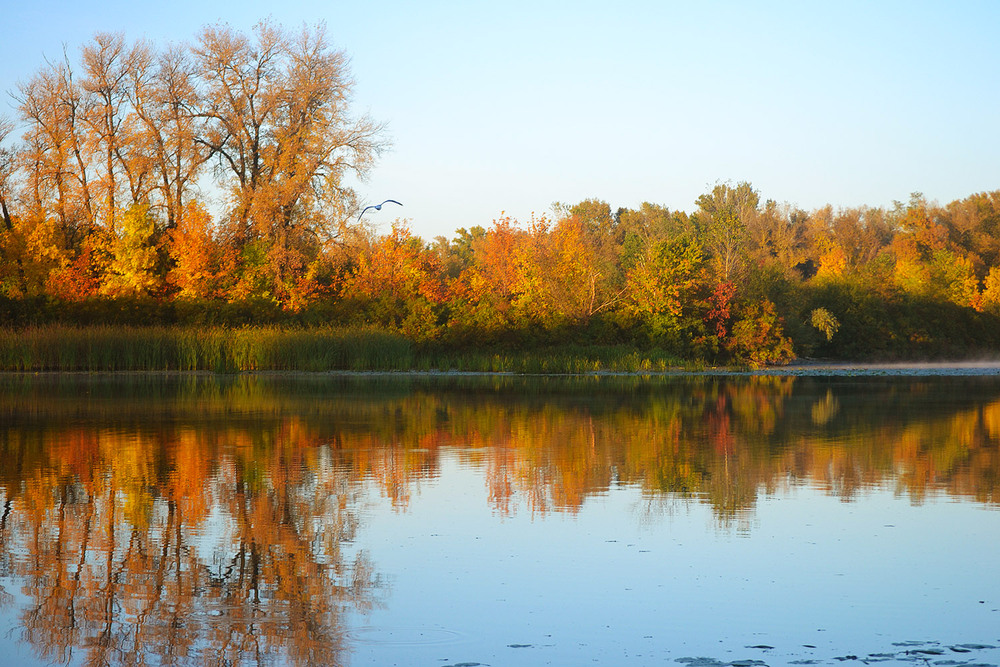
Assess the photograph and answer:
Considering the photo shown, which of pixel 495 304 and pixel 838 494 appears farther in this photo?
pixel 495 304

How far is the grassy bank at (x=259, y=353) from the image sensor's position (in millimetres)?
31562

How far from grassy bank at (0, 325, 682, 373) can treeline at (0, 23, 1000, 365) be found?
1.57 metres

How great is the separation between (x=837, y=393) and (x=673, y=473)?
1434 cm

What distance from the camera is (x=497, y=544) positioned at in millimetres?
6727

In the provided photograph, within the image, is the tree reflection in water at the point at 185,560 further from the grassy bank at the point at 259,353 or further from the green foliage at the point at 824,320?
the green foliage at the point at 824,320

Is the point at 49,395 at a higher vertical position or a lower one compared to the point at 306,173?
lower

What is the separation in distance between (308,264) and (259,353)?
9.97 meters

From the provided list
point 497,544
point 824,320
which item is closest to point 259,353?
point 824,320

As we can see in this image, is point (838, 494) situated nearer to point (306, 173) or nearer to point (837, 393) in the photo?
point (837, 393)

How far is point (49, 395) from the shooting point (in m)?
20.9

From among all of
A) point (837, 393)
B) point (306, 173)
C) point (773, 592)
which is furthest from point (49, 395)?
point (306, 173)

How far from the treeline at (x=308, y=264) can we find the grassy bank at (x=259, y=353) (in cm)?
157

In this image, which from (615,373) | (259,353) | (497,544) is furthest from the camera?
(615,373)

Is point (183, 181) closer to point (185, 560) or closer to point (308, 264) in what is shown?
point (308, 264)
